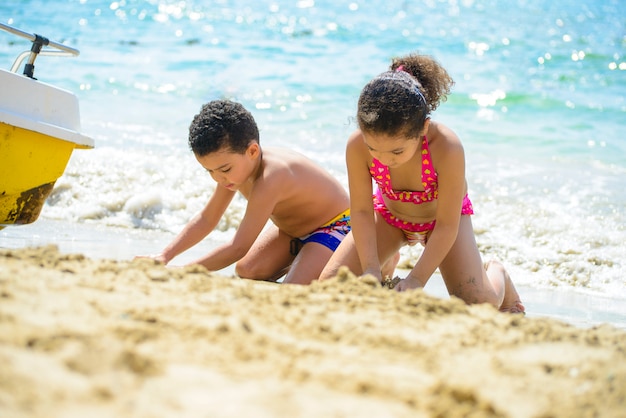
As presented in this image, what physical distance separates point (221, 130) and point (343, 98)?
260 inches

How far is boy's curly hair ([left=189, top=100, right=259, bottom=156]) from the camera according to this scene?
3.70 metres

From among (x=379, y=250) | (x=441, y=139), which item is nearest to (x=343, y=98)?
(x=379, y=250)

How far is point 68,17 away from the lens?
14.8 meters

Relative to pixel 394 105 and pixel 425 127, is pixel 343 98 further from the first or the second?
pixel 394 105

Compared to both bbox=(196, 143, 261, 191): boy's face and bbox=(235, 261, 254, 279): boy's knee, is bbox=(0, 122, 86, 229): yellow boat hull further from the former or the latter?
bbox=(235, 261, 254, 279): boy's knee

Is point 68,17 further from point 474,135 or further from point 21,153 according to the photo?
point 21,153

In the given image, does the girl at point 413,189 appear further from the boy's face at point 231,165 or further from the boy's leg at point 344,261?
the boy's face at point 231,165

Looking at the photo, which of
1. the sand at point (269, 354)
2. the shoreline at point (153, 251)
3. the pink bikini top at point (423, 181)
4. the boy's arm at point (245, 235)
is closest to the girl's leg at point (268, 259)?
the shoreline at point (153, 251)

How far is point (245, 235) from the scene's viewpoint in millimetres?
3646

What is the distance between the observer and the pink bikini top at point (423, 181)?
11.4 ft

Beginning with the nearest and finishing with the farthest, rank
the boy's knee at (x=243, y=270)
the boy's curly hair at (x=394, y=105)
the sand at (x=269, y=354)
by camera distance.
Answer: the sand at (x=269, y=354)
the boy's curly hair at (x=394, y=105)
the boy's knee at (x=243, y=270)

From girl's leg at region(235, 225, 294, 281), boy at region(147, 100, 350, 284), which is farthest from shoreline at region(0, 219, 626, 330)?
boy at region(147, 100, 350, 284)

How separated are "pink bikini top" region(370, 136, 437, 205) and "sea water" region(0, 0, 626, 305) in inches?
40.7

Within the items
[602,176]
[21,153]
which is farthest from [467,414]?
[602,176]
